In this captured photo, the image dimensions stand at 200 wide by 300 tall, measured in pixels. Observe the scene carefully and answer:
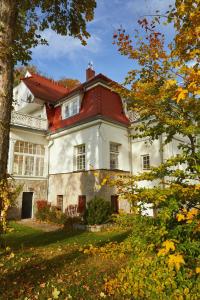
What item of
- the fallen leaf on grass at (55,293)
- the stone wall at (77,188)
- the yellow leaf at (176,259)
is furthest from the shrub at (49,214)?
the yellow leaf at (176,259)

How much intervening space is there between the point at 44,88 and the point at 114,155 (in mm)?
10531

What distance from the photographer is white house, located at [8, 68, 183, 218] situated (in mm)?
14508

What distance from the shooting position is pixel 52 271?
5457 mm

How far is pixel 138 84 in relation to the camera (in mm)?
7125

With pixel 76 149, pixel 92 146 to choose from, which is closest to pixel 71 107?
pixel 76 149

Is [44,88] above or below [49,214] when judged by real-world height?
above

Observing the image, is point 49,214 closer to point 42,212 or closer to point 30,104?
point 42,212

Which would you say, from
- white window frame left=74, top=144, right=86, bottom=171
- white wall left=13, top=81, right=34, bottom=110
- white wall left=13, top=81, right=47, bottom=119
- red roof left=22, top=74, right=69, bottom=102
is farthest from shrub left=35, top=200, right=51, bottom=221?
white wall left=13, top=81, right=34, bottom=110

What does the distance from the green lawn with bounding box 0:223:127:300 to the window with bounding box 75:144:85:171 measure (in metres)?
7.40

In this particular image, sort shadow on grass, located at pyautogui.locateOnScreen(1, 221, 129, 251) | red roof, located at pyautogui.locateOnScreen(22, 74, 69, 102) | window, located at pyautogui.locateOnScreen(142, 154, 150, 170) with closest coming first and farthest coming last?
shadow on grass, located at pyautogui.locateOnScreen(1, 221, 129, 251)
window, located at pyautogui.locateOnScreen(142, 154, 150, 170)
red roof, located at pyautogui.locateOnScreen(22, 74, 69, 102)

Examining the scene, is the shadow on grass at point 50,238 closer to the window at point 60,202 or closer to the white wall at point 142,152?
the window at point 60,202

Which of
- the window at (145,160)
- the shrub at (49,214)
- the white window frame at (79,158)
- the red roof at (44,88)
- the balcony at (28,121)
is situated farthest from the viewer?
the red roof at (44,88)

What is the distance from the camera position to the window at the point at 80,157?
15688 mm

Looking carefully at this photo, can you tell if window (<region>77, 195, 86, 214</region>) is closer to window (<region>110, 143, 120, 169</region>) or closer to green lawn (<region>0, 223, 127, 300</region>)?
window (<region>110, 143, 120, 169</region>)
